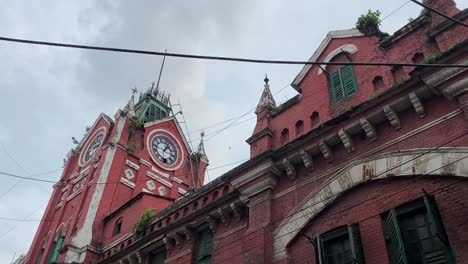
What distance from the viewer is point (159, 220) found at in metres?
16.0

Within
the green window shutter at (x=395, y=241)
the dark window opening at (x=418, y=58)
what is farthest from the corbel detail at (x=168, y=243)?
the dark window opening at (x=418, y=58)

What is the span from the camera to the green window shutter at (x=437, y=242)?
7.56 metres

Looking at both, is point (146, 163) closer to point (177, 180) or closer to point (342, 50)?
point (177, 180)

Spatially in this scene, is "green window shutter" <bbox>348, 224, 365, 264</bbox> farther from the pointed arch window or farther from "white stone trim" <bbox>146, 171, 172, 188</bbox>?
"white stone trim" <bbox>146, 171, 172, 188</bbox>

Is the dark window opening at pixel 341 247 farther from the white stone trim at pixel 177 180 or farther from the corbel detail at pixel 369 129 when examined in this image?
the white stone trim at pixel 177 180

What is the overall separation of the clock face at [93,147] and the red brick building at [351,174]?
14.0 meters

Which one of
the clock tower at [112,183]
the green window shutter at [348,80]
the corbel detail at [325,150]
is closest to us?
the corbel detail at [325,150]

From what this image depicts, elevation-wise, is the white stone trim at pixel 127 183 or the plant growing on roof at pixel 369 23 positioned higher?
the white stone trim at pixel 127 183

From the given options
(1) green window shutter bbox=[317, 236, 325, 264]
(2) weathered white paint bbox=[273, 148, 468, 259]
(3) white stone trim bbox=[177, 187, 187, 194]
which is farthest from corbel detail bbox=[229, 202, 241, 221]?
(3) white stone trim bbox=[177, 187, 187, 194]

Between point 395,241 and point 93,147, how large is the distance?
84.6 ft

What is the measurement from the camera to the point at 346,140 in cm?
1038

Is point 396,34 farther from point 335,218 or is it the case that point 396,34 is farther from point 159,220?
point 159,220

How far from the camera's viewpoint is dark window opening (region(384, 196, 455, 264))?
7719 millimetres

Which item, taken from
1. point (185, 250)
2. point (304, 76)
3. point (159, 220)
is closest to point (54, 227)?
point (159, 220)
